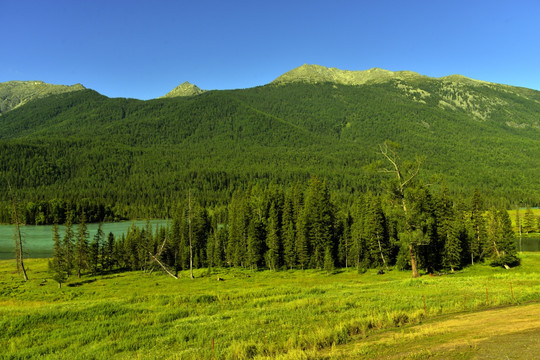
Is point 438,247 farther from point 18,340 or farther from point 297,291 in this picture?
point 18,340

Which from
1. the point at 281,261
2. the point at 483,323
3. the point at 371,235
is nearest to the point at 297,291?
the point at 483,323

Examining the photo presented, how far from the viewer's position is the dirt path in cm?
1097

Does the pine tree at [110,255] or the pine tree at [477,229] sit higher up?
the pine tree at [477,229]

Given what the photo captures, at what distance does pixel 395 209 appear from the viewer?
32.6 metres

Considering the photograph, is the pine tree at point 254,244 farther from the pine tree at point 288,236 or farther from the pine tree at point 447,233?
the pine tree at point 447,233

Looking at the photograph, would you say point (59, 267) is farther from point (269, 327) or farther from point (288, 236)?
point (269, 327)

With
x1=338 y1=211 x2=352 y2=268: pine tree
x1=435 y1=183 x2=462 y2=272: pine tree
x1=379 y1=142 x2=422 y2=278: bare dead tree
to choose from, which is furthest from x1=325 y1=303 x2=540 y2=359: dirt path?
x1=338 y1=211 x2=352 y2=268: pine tree

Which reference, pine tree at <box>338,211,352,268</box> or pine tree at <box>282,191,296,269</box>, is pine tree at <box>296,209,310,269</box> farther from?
pine tree at <box>338,211,352,268</box>

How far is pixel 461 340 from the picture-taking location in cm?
1224

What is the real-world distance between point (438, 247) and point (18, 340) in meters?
55.2

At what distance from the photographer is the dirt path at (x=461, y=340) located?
1097 cm

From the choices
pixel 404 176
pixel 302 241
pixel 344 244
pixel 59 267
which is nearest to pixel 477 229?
pixel 344 244

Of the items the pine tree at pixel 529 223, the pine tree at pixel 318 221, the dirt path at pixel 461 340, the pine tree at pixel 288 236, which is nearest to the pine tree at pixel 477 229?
the pine tree at pixel 318 221

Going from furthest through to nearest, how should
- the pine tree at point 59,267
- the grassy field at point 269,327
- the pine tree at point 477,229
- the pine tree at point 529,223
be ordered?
the pine tree at point 529,223 → the pine tree at point 477,229 → the pine tree at point 59,267 → the grassy field at point 269,327
